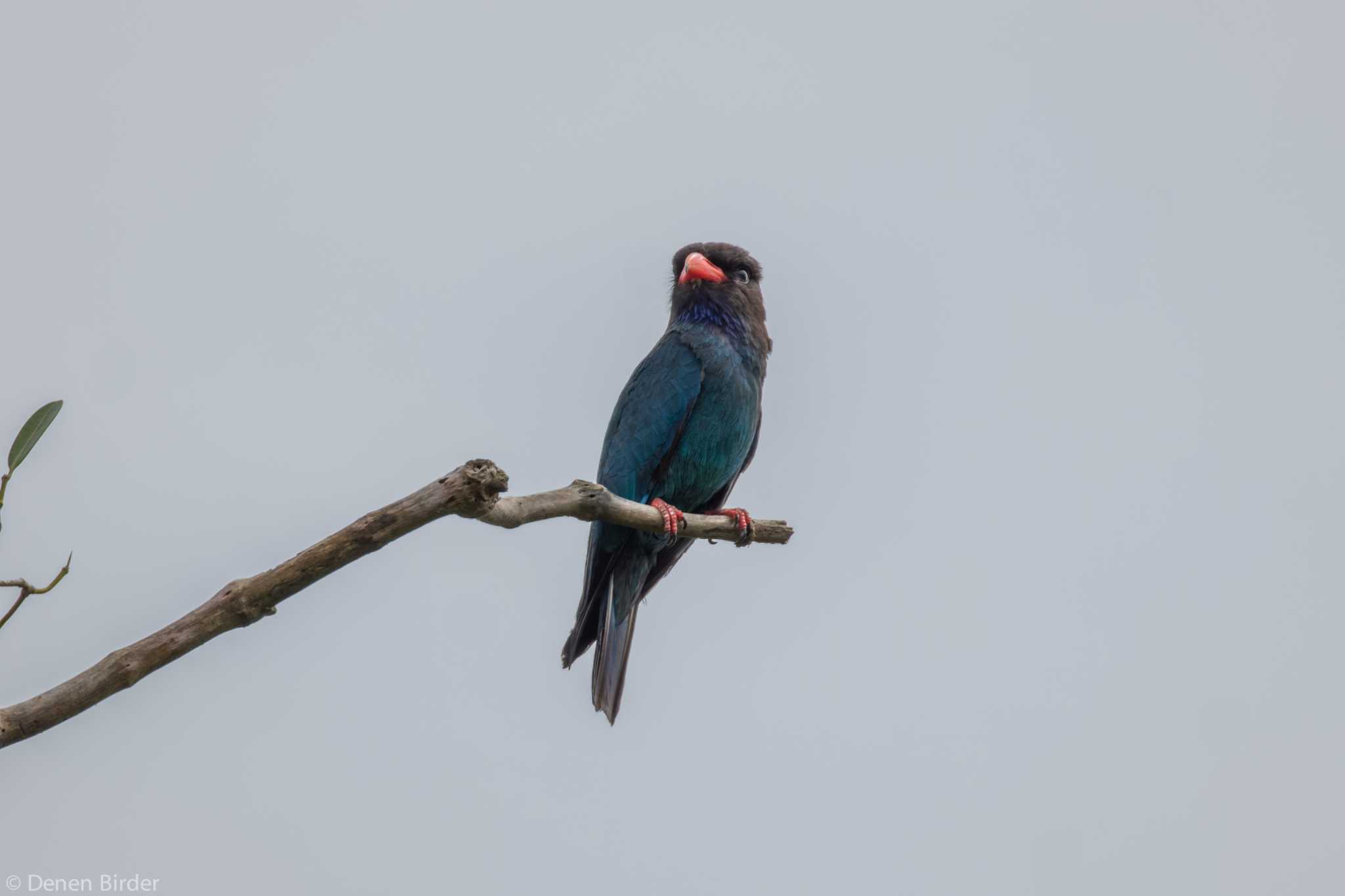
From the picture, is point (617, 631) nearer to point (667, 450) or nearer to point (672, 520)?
point (667, 450)

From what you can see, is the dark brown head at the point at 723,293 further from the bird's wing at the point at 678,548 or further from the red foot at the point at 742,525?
the red foot at the point at 742,525

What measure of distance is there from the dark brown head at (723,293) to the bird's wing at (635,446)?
0.41 metres

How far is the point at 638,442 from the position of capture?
274 inches

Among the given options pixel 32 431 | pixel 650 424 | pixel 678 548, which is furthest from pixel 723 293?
pixel 32 431

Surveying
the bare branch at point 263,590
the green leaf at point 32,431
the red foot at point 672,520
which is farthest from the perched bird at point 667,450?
the green leaf at point 32,431

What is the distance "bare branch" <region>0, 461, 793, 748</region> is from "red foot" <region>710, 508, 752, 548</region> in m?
1.86

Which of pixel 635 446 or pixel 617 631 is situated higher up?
pixel 635 446

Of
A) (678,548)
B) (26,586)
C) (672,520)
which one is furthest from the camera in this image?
(678,548)

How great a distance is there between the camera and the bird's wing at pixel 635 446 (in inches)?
266

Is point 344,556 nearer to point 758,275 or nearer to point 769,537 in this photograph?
point 769,537

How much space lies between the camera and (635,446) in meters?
6.96

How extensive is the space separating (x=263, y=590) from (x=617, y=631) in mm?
3441

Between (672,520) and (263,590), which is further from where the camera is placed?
(672,520)

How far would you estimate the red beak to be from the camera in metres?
7.82
